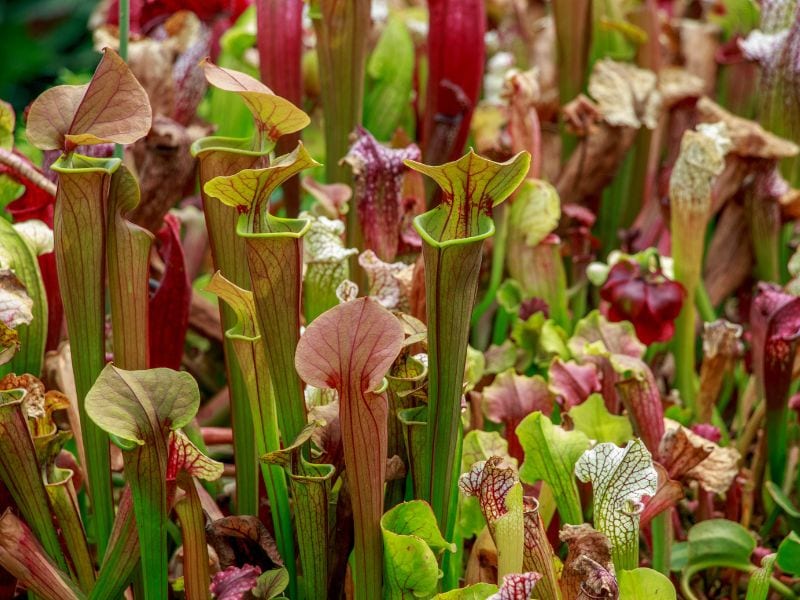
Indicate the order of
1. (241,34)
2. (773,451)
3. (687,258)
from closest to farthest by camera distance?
1. (773,451)
2. (687,258)
3. (241,34)

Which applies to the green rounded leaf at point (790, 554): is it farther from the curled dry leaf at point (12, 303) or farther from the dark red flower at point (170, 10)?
the dark red flower at point (170, 10)

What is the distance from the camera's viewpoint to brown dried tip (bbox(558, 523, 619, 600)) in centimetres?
63

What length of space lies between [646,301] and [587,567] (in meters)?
0.49

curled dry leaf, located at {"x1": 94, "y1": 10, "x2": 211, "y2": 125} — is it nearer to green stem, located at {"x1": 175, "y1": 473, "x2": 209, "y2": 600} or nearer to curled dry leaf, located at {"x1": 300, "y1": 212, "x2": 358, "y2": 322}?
curled dry leaf, located at {"x1": 300, "y1": 212, "x2": 358, "y2": 322}

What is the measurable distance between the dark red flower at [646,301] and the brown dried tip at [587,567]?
1.44 feet

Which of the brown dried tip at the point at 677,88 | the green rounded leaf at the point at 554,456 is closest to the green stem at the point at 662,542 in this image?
the green rounded leaf at the point at 554,456

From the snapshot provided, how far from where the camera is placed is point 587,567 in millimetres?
647

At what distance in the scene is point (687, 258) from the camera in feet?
3.82

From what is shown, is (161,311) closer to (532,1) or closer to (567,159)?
(567,159)

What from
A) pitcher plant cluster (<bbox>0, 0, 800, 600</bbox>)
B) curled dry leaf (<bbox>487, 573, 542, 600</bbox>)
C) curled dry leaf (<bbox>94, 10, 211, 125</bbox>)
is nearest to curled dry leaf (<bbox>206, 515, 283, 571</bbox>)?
pitcher plant cluster (<bbox>0, 0, 800, 600</bbox>)

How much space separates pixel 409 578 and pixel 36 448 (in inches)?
12.3

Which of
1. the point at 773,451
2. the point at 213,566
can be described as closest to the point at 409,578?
the point at 213,566

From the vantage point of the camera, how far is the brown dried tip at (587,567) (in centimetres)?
63

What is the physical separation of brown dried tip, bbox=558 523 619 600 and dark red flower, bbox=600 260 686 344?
439 mm
